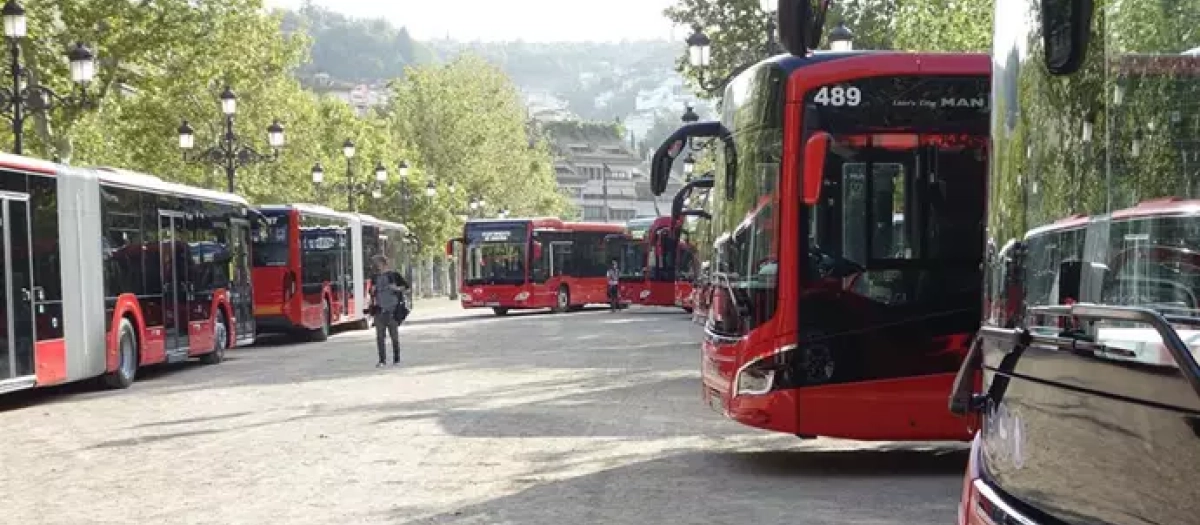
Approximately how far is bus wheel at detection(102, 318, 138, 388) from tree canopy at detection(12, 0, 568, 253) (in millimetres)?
13210

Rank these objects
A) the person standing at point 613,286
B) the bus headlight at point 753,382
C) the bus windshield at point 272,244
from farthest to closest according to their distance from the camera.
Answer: the person standing at point 613,286 → the bus windshield at point 272,244 → the bus headlight at point 753,382

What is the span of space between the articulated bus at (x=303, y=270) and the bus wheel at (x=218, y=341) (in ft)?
14.9

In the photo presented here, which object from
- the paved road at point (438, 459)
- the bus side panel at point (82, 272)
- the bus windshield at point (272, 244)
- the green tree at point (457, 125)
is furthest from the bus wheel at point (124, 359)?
the green tree at point (457, 125)

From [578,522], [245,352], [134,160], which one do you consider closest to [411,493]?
[578,522]

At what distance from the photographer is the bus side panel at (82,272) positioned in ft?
64.7

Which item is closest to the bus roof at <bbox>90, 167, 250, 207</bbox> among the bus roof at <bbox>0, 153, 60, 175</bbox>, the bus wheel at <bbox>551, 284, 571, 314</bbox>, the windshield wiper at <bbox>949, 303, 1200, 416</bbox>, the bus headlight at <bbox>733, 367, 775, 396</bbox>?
the bus roof at <bbox>0, 153, 60, 175</bbox>

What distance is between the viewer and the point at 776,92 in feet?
38.4

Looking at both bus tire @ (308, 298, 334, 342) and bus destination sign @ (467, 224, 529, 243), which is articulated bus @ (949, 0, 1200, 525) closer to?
bus tire @ (308, 298, 334, 342)

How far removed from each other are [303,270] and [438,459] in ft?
73.5

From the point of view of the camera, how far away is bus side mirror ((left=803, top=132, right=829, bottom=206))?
36.7 feet

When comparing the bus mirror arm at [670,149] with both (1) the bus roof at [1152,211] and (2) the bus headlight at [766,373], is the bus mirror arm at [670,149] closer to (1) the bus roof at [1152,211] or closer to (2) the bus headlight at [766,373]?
(2) the bus headlight at [766,373]

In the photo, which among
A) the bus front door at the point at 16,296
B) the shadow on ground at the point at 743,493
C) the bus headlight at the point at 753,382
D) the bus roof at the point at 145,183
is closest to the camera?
the shadow on ground at the point at 743,493

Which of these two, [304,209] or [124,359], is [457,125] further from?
[124,359]

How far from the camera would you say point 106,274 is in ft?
69.4
